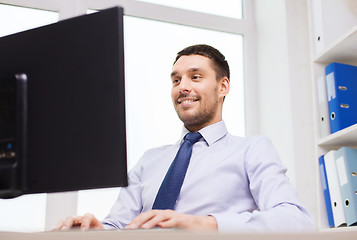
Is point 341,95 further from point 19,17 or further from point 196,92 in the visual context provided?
point 19,17

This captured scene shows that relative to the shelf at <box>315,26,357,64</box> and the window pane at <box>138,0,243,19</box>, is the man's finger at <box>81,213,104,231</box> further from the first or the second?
the window pane at <box>138,0,243,19</box>

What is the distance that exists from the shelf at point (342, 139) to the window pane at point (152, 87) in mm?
808

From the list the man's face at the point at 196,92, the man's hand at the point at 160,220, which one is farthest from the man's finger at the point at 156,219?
the man's face at the point at 196,92

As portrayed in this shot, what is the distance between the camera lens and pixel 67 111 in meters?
0.73

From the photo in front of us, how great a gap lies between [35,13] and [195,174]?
143 cm

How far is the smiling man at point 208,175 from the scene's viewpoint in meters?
1.20

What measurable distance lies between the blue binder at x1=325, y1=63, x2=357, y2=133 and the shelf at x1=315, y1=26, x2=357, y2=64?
6 cm

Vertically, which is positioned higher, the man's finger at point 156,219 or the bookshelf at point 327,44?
the bookshelf at point 327,44

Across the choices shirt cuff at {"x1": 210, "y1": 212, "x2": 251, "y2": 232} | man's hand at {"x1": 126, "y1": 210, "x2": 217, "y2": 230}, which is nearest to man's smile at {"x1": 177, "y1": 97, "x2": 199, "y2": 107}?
shirt cuff at {"x1": 210, "y1": 212, "x2": 251, "y2": 232}

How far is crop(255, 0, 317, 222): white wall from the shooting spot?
2314 millimetres

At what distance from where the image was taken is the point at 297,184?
89.2 inches

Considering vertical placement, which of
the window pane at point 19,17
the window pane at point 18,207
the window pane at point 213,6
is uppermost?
the window pane at point 213,6

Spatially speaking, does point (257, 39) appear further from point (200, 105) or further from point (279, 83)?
point (200, 105)

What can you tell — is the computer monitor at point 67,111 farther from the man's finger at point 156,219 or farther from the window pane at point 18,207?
the window pane at point 18,207
